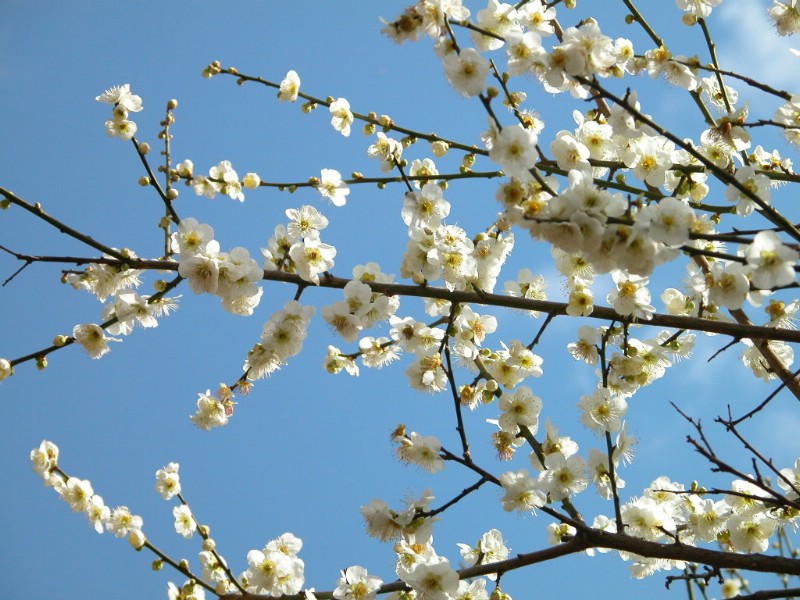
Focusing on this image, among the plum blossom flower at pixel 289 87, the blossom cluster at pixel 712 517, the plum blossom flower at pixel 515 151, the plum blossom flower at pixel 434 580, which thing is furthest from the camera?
the plum blossom flower at pixel 289 87

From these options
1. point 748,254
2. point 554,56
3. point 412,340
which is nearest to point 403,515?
point 412,340

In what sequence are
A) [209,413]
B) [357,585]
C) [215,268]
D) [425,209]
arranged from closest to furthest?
[215,268] → [357,585] → [425,209] → [209,413]

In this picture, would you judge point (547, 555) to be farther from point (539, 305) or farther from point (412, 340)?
point (412, 340)

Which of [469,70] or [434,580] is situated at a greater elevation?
[469,70]

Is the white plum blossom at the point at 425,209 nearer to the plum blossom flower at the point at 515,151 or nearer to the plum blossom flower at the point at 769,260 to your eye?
the plum blossom flower at the point at 515,151

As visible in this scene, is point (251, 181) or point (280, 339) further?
point (251, 181)

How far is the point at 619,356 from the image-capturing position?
3.22 metres

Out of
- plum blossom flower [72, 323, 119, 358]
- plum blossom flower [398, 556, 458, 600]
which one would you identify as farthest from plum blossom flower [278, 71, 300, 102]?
plum blossom flower [398, 556, 458, 600]

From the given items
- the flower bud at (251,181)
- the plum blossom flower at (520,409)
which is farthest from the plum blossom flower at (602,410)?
the flower bud at (251,181)

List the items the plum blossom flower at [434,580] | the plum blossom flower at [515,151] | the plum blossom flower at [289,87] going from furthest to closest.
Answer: the plum blossom flower at [289,87] < the plum blossom flower at [434,580] < the plum blossom flower at [515,151]

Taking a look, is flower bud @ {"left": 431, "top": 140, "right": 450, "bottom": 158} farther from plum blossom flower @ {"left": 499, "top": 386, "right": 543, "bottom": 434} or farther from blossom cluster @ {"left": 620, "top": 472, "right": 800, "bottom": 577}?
blossom cluster @ {"left": 620, "top": 472, "right": 800, "bottom": 577}

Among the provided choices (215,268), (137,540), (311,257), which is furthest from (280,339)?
(137,540)

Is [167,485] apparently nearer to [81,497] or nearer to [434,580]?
[81,497]

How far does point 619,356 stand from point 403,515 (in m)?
1.18
